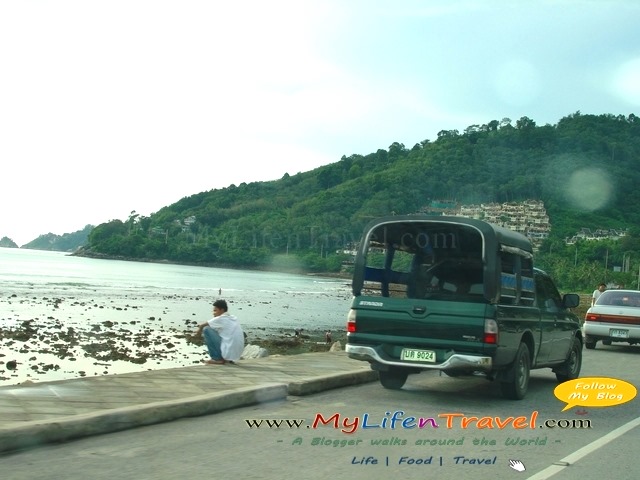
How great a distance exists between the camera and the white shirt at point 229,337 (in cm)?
1219

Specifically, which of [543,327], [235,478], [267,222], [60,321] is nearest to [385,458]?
[235,478]

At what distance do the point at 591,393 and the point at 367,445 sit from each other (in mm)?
4661

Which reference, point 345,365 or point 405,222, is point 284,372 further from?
point 405,222

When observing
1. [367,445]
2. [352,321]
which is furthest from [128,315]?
[367,445]

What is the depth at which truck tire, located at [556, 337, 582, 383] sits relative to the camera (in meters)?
12.6

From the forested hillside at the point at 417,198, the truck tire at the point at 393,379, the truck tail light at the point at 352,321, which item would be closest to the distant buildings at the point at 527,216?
the forested hillside at the point at 417,198

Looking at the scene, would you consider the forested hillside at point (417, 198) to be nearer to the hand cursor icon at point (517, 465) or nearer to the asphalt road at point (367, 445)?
the asphalt road at point (367, 445)

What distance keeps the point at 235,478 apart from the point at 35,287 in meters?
63.5

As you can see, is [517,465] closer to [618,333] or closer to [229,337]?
[229,337]

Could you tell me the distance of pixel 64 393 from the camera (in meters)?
8.35

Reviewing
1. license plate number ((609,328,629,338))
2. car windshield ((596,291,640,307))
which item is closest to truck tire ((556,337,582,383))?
license plate number ((609,328,629,338))

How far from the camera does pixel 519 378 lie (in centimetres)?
1015

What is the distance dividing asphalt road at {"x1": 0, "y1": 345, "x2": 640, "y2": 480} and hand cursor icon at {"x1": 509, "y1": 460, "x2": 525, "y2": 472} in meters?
0.03

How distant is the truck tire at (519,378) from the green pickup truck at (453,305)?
0.5 inches
